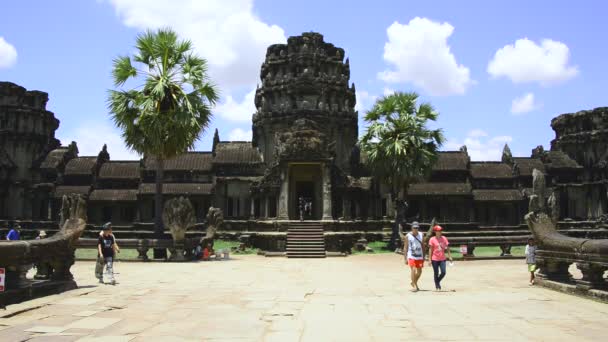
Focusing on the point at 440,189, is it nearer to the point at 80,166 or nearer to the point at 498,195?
the point at 498,195

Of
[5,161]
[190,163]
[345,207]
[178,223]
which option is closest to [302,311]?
[178,223]

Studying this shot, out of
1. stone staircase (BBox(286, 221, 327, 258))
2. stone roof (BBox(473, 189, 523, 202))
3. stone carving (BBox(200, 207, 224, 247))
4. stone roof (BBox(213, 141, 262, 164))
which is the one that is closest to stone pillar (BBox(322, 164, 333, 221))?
stone staircase (BBox(286, 221, 327, 258))

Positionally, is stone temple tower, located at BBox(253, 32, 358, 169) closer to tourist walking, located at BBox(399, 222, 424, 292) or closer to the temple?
the temple

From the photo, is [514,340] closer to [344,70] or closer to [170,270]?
[170,270]

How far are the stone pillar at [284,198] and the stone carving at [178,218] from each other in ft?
27.4

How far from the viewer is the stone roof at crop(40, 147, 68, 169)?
45281mm

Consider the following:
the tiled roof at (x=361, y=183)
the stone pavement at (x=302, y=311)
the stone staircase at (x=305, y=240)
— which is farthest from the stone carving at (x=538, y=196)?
the tiled roof at (x=361, y=183)

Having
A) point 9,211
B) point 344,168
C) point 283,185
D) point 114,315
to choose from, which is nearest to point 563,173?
point 344,168

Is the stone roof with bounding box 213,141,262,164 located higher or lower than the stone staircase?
higher

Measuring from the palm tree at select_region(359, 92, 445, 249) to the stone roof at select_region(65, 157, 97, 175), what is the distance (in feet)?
84.1

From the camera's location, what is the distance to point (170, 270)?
1995 cm

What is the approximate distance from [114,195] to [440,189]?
90.2ft

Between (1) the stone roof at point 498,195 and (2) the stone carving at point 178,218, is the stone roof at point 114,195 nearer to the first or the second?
(2) the stone carving at point 178,218

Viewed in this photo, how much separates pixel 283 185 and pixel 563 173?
2830 cm
